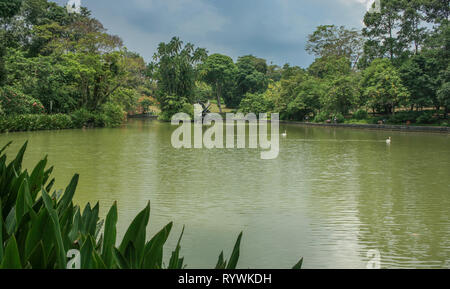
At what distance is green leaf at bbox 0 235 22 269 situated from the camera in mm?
796

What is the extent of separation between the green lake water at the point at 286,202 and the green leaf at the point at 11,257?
2614 mm

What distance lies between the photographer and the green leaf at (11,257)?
0.80 meters

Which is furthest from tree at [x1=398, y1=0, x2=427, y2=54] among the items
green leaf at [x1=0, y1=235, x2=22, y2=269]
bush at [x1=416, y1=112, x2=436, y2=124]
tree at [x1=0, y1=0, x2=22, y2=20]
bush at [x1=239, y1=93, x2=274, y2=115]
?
green leaf at [x1=0, y1=235, x2=22, y2=269]

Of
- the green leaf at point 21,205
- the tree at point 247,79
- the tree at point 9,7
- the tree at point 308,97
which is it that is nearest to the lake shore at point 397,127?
the tree at point 308,97

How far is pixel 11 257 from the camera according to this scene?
81 centimetres

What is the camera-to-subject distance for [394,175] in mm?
7820

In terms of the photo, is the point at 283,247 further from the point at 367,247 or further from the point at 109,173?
the point at 109,173

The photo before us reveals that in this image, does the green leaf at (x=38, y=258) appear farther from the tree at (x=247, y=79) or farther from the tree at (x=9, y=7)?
the tree at (x=247, y=79)

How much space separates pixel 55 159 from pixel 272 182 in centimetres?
560

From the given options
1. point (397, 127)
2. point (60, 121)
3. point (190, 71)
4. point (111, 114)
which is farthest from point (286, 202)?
point (190, 71)
